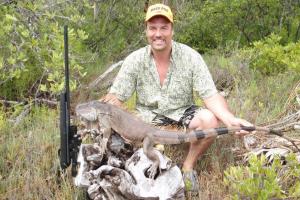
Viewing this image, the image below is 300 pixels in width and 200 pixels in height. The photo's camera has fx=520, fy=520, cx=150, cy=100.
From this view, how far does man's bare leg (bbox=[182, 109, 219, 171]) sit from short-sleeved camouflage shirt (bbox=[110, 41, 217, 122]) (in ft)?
1.29

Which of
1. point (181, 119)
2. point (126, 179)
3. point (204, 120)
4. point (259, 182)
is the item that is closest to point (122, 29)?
point (181, 119)

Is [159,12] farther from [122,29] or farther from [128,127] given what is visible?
[122,29]

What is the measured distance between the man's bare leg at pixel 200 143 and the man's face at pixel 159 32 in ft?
2.97

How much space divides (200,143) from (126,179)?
3.39 feet

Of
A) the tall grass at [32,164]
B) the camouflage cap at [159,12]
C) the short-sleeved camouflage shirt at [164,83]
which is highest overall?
the camouflage cap at [159,12]

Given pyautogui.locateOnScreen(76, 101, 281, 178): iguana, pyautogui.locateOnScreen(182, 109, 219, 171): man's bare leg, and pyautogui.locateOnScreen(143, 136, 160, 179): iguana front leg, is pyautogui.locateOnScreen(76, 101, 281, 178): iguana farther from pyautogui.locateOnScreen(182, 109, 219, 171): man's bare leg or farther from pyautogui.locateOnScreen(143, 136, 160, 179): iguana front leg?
pyautogui.locateOnScreen(182, 109, 219, 171): man's bare leg

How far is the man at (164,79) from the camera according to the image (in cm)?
593

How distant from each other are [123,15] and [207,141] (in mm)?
6499

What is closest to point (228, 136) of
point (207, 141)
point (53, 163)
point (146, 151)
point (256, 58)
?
point (207, 141)

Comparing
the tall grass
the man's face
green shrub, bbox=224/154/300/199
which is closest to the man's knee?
the man's face

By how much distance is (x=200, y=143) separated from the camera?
5.54 metres

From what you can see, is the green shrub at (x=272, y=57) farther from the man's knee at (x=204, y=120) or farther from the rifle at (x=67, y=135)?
the rifle at (x=67, y=135)

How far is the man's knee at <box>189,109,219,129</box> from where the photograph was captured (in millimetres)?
5617

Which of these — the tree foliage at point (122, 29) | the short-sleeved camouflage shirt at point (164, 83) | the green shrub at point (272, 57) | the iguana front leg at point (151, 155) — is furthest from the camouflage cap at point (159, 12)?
the green shrub at point (272, 57)
